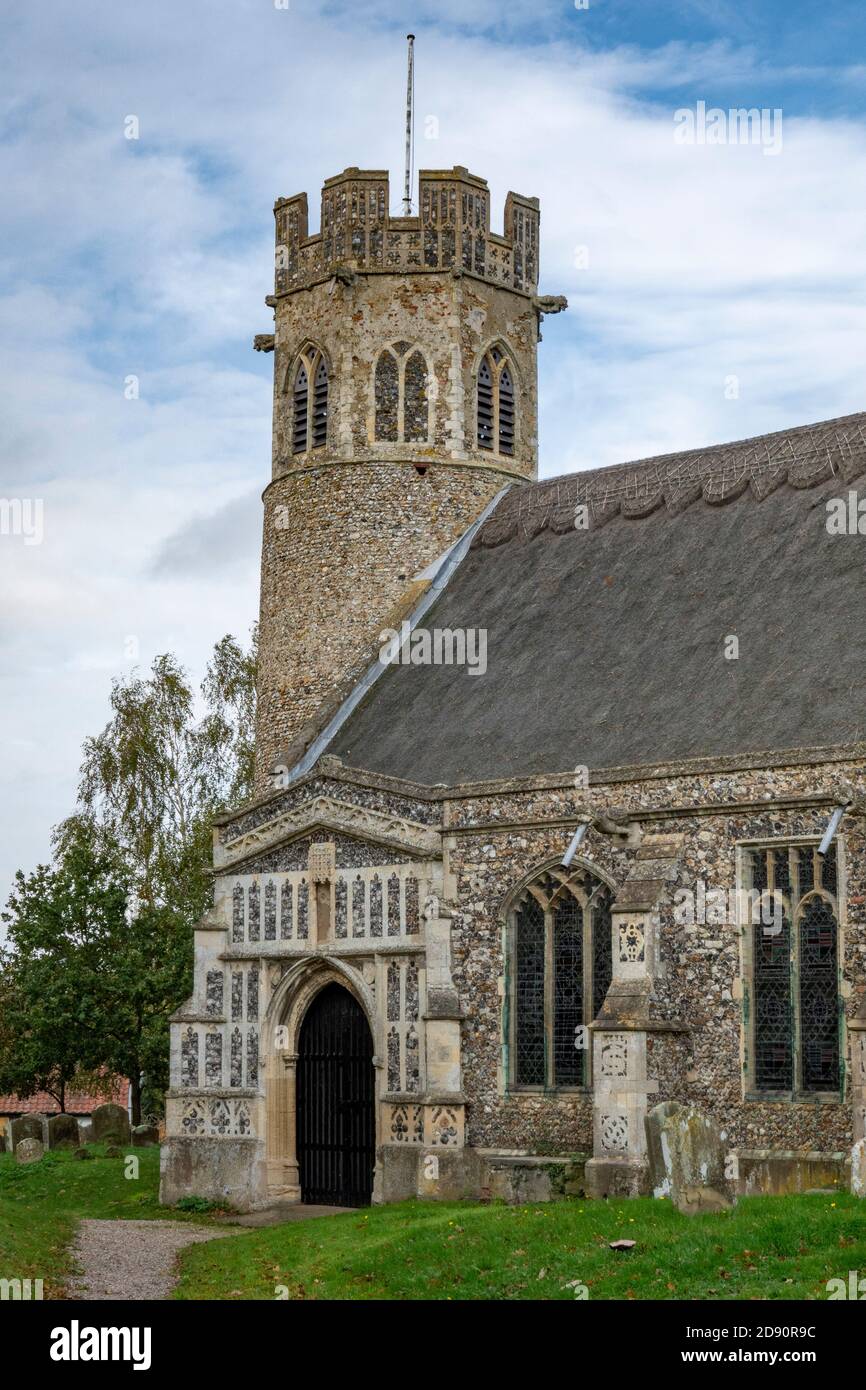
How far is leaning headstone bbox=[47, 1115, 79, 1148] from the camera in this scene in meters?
36.6

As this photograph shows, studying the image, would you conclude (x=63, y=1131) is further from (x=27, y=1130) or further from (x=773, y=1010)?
(x=773, y=1010)

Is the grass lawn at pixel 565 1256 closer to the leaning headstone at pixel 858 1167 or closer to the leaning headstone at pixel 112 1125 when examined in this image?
the leaning headstone at pixel 858 1167

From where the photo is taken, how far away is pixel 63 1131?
36.8m

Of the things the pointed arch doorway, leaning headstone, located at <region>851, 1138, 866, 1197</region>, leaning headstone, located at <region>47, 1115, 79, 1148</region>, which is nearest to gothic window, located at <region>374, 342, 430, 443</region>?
the pointed arch doorway

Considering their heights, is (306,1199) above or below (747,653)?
below

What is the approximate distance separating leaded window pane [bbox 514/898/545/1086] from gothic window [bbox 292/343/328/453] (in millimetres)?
12351

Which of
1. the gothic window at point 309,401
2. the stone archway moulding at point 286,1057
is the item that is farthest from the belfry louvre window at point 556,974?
the gothic window at point 309,401

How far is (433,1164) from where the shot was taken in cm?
2445

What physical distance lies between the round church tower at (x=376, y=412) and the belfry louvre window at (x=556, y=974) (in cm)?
825

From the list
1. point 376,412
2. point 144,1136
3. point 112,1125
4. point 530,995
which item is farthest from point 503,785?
point 144,1136

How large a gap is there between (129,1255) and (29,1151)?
13358 mm
